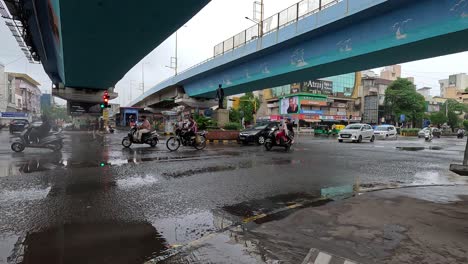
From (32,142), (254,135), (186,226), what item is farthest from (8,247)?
(254,135)

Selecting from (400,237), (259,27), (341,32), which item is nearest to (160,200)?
(400,237)

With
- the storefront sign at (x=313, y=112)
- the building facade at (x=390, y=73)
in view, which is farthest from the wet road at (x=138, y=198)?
the building facade at (x=390, y=73)

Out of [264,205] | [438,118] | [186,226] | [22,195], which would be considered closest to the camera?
[186,226]

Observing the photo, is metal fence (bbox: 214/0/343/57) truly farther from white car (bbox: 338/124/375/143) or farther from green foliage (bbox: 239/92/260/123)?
green foliage (bbox: 239/92/260/123)

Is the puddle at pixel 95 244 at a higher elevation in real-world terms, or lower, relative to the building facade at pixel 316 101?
lower

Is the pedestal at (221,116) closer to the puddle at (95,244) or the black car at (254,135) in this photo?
the black car at (254,135)

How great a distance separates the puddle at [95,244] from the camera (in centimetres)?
342

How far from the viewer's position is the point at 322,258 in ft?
11.4

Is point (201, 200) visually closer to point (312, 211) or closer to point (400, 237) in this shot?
point (312, 211)

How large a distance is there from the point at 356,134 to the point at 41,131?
2315 cm

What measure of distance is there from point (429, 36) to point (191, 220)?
38.6ft

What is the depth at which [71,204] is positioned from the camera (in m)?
5.43

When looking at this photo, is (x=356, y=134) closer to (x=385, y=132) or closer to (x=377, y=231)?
(x=385, y=132)

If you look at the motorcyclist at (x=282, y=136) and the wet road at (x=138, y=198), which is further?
the motorcyclist at (x=282, y=136)
